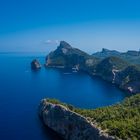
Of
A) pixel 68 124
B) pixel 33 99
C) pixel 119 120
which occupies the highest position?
pixel 119 120

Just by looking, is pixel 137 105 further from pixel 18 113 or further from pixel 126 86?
pixel 126 86

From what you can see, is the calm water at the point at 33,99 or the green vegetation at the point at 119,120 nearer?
the green vegetation at the point at 119,120

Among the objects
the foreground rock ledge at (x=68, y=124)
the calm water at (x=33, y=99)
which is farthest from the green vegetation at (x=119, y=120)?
the calm water at (x=33, y=99)

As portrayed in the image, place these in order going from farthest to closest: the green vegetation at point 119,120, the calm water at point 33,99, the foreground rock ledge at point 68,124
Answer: the calm water at point 33,99
the foreground rock ledge at point 68,124
the green vegetation at point 119,120

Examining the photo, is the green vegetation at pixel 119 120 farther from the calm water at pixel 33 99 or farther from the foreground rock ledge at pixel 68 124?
the calm water at pixel 33 99

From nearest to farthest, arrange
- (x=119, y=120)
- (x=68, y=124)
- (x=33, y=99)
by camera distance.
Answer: (x=119, y=120) → (x=68, y=124) → (x=33, y=99)

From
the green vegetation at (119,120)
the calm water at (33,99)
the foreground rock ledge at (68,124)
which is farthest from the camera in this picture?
the calm water at (33,99)

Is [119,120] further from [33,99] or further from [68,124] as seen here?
[33,99]

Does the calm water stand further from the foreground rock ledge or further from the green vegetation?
the green vegetation

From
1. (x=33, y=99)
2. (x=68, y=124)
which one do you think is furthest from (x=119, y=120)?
(x=33, y=99)
